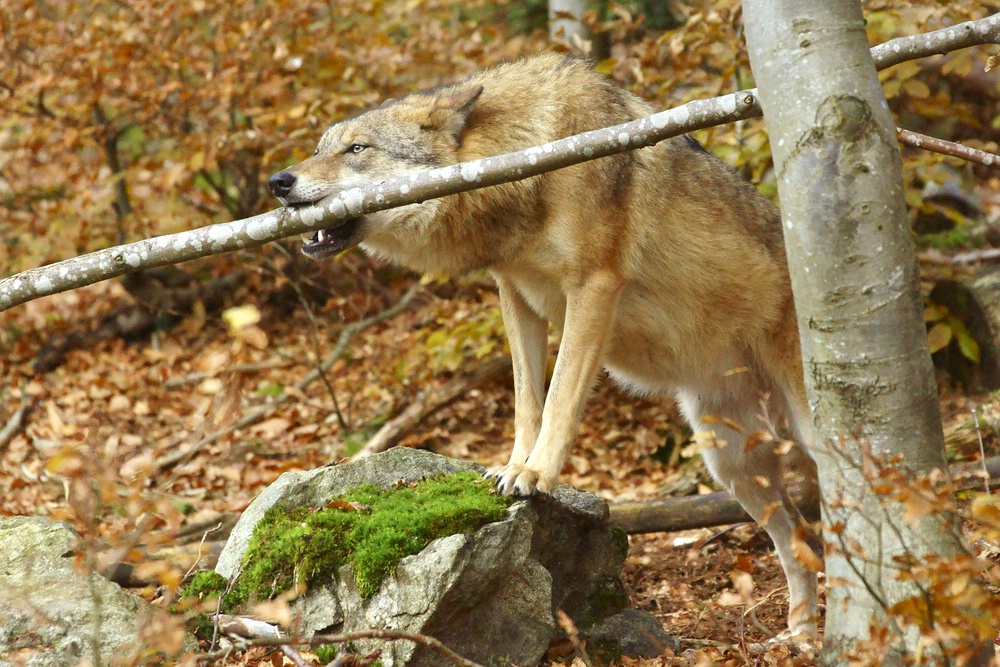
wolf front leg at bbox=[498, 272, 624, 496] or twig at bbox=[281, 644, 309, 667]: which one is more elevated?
wolf front leg at bbox=[498, 272, 624, 496]

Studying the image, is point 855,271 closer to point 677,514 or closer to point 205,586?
point 677,514

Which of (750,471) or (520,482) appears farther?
(750,471)

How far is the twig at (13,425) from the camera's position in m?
8.64

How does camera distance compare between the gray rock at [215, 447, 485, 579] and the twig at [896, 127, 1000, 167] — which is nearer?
the twig at [896, 127, 1000, 167]

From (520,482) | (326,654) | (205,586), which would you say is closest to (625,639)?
(520,482)

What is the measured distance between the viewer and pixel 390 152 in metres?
4.97

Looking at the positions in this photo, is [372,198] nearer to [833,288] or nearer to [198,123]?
[833,288]

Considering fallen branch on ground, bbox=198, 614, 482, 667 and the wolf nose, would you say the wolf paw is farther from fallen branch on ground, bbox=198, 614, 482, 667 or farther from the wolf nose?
the wolf nose

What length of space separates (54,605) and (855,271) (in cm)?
345

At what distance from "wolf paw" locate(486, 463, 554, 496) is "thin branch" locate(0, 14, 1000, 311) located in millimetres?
1513

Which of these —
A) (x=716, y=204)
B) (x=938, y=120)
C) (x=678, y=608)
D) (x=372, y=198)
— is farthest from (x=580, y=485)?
(x=938, y=120)

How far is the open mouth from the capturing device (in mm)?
A: 4781

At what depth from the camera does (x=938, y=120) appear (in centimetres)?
1101

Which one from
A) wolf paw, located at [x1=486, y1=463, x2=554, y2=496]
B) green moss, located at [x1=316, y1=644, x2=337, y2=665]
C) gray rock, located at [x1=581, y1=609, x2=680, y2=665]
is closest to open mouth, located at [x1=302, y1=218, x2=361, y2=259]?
wolf paw, located at [x1=486, y1=463, x2=554, y2=496]
